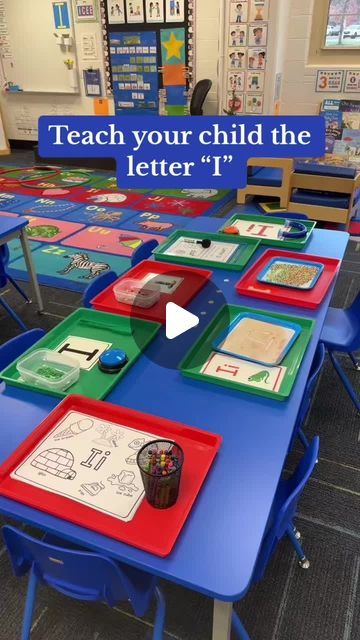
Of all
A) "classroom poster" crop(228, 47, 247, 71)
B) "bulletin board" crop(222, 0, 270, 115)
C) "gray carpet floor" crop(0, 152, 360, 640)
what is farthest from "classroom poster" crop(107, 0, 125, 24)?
"gray carpet floor" crop(0, 152, 360, 640)

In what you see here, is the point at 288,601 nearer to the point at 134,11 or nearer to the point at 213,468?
the point at 213,468

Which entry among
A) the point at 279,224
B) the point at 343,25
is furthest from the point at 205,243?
the point at 343,25

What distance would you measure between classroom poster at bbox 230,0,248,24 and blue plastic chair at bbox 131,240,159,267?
13.3 feet

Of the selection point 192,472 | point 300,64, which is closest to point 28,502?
point 192,472

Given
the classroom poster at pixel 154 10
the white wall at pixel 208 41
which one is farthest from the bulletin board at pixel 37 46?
the white wall at pixel 208 41

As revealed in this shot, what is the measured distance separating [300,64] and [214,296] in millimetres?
4752

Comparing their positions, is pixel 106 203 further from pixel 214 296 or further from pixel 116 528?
pixel 116 528

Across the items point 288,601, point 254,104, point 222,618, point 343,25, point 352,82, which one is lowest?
point 288,601

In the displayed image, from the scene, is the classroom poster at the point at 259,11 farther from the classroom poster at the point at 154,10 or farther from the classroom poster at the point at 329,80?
the classroom poster at the point at 154,10

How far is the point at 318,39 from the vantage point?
537 cm

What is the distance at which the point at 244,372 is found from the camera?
1410mm

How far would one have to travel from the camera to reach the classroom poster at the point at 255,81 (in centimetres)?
534

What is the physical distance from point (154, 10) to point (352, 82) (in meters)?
2.72

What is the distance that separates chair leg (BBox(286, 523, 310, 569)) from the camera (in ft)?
5.04
